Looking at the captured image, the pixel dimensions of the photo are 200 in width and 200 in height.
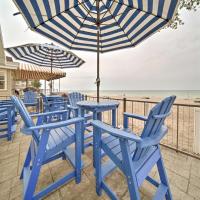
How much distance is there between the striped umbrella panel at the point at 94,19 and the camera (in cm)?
178

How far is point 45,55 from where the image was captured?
4.49 meters

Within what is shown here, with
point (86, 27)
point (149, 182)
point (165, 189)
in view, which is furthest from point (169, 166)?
point (86, 27)

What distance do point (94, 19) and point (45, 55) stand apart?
9.48 feet

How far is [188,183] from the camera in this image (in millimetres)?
1485

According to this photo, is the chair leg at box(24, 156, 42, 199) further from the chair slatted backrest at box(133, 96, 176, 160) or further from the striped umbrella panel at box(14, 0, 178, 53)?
the striped umbrella panel at box(14, 0, 178, 53)

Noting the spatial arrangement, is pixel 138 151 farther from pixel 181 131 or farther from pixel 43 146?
pixel 181 131

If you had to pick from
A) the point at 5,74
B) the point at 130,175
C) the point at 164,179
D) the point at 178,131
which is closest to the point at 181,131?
the point at 178,131

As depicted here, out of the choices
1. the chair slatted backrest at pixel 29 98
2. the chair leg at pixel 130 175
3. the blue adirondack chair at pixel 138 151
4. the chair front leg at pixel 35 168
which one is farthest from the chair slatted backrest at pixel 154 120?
the chair slatted backrest at pixel 29 98

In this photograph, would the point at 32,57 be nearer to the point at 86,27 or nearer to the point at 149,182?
the point at 86,27

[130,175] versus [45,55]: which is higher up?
[45,55]

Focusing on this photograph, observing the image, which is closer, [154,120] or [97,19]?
[154,120]

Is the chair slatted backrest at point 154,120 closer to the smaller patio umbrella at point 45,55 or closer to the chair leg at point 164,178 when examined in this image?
the chair leg at point 164,178

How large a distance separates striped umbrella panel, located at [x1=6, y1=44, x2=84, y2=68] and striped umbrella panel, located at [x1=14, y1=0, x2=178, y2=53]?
61.3 inches

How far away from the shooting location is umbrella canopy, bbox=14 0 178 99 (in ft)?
5.87
